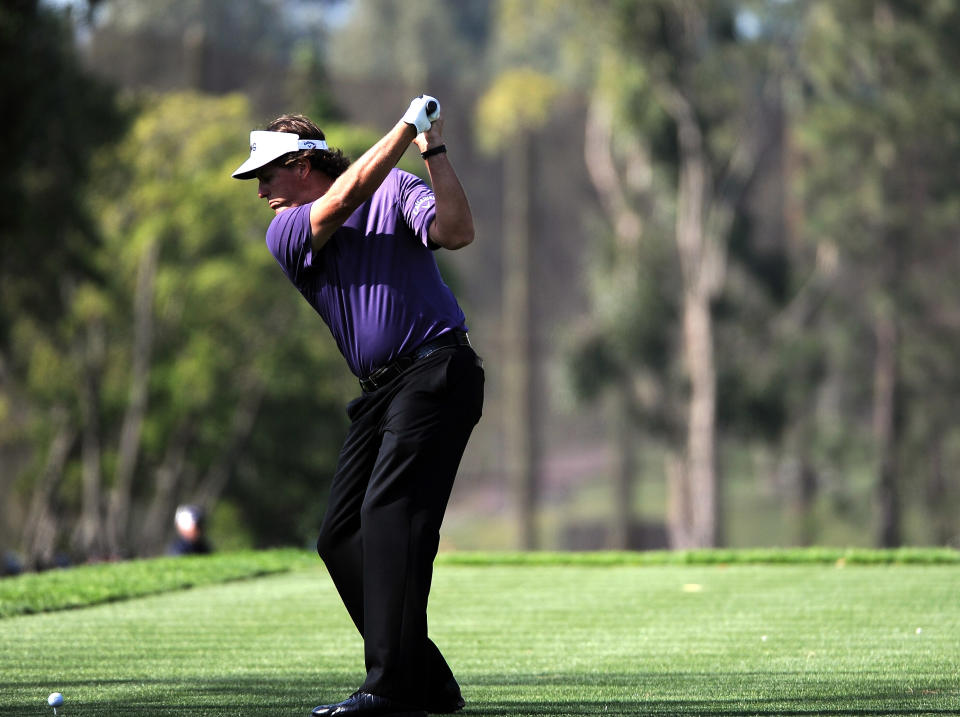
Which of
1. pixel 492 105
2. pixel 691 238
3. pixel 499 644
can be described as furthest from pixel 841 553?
pixel 492 105

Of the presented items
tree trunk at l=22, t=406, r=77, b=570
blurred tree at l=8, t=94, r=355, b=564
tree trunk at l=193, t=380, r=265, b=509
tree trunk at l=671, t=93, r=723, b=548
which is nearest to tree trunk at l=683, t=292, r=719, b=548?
tree trunk at l=671, t=93, r=723, b=548

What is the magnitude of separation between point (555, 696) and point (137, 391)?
26.6 m

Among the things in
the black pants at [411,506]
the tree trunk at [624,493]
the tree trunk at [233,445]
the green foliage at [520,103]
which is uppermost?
the green foliage at [520,103]

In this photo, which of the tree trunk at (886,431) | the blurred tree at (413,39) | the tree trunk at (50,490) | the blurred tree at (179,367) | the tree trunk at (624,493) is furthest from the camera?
the blurred tree at (413,39)

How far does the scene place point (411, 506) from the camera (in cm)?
500

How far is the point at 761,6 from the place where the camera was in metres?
33.2

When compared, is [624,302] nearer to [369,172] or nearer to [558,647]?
[558,647]

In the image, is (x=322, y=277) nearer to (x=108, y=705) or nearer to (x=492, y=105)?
(x=108, y=705)

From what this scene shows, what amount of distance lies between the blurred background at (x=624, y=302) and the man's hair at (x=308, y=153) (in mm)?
22961

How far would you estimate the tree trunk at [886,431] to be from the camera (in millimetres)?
33219

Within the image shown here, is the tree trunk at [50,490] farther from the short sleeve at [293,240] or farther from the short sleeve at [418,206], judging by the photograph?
the short sleeve at [418,206]

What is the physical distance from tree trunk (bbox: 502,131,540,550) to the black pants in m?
32.4

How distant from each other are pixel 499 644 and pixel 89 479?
26.0 m

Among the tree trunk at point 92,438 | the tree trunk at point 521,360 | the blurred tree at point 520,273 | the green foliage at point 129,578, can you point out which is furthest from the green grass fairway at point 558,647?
the blurred tree at point 520,273
